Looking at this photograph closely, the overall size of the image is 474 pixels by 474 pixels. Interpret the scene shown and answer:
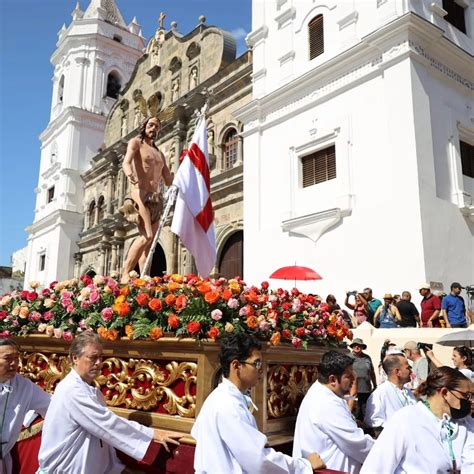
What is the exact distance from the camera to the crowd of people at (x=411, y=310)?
8.42 metres

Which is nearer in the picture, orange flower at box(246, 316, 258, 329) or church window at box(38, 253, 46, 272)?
orange flower at box(246, 316, 258, 329)

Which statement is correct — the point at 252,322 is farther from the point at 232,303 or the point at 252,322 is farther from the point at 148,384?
the point at 148,384

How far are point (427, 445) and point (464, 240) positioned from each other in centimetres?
1015

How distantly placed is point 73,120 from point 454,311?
23948mm

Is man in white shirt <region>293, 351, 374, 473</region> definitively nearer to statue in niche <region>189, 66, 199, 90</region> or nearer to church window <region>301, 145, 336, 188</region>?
church window <region>301, 145, 336, 188</region>

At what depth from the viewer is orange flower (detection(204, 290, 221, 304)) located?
11.5 feet

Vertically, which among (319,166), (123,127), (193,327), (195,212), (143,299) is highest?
(123,127)

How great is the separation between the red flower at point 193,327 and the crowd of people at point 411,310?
4.91 meters

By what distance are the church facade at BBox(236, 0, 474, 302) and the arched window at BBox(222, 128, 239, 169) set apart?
1968 millimetres

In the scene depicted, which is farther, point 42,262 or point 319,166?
point 42,262

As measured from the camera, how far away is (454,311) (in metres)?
8.39

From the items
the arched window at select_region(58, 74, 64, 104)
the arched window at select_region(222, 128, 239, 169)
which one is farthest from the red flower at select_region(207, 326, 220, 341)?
the arched window at select_region(58, 74, 64, 104)

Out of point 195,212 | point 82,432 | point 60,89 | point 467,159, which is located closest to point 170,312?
point 82,432

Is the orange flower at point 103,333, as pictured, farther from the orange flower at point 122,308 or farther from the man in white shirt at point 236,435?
the man in white shirt at point 236,435
